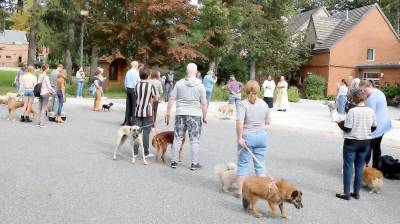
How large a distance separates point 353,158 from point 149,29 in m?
24.5

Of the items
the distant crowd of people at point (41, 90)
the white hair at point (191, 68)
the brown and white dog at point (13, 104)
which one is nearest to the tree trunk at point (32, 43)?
the distant crowd of people at point (41, 90)

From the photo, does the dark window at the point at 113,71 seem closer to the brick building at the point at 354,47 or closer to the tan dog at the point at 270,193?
the brick building at the point at 354,47

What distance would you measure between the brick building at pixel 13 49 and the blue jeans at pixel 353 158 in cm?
10974

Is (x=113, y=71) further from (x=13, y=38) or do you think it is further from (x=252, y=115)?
(x=13, y=38)

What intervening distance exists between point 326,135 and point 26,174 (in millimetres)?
10192

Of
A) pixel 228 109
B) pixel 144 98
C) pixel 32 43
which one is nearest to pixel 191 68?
pixel 144 98

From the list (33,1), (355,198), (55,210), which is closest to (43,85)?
(55,210)

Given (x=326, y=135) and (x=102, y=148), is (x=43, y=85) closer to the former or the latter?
(x=102, y=148)

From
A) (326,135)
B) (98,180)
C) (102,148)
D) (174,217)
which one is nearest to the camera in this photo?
(174,217)

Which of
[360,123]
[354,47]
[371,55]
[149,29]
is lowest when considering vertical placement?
[360,123]

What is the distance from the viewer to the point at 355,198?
294 inches

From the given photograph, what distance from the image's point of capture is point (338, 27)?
4734 cm

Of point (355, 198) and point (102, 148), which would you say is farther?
point (102, 148)

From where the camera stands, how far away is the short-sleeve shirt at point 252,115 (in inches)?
268
